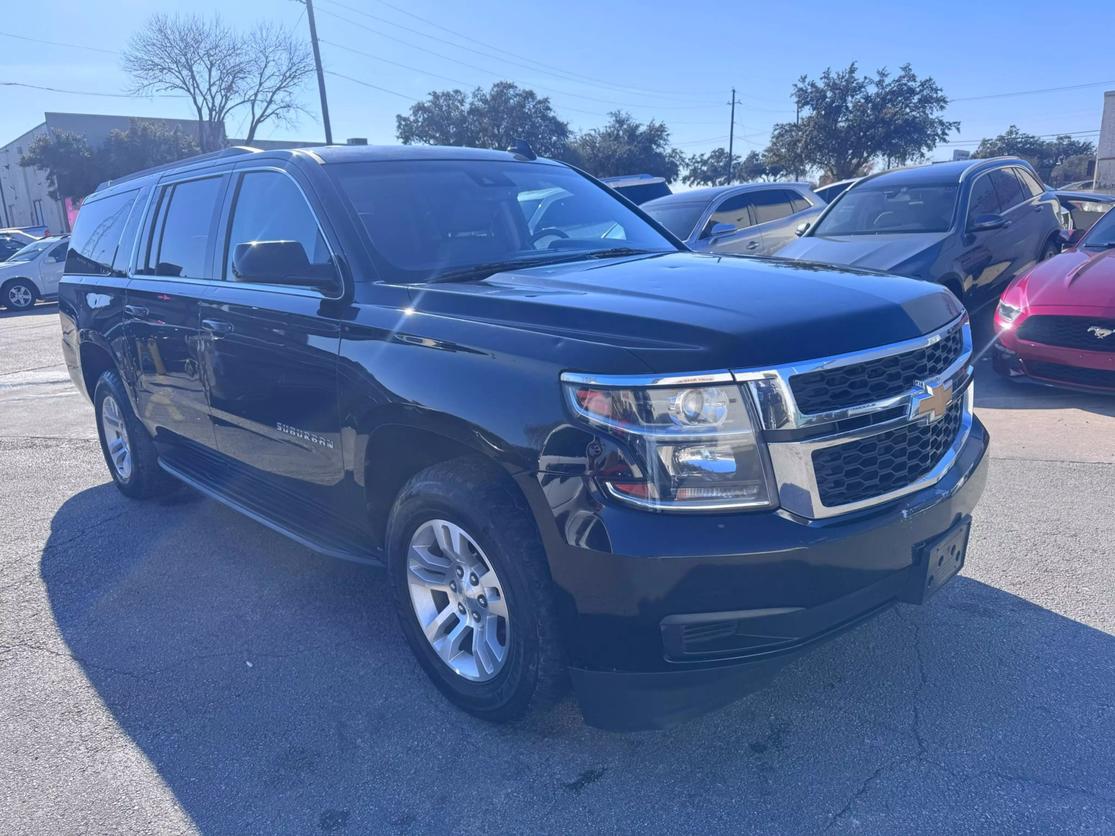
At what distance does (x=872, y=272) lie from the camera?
3.33m

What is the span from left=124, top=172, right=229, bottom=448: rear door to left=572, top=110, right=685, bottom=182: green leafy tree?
139 ft

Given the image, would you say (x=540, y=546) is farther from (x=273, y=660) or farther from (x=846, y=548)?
(x=273, y=660)

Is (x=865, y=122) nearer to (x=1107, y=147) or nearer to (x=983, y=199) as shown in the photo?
(x=1107, y=147)

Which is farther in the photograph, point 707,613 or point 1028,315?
point 1028,315

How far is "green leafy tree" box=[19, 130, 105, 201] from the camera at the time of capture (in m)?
42.9

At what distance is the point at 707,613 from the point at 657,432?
505 mm

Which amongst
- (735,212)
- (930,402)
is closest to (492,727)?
(930,402)

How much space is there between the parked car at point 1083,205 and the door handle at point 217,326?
32.7 feet

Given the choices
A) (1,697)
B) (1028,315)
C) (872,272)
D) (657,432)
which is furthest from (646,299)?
(1028,315)

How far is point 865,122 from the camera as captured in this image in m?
37.3

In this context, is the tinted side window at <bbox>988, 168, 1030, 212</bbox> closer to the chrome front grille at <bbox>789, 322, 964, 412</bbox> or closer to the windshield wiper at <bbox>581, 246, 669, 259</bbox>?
the windshield wiper at <bbox>581, 246, 669, 259</bbox>

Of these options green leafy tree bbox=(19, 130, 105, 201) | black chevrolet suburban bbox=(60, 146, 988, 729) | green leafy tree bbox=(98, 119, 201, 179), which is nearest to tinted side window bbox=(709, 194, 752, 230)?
black chevrolet suburban bbox=(60, 146, 988, 729)

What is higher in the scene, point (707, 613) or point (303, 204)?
point (303, 204)

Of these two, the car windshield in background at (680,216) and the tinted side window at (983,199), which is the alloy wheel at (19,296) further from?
the tinted side window at (983,199)
